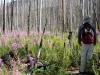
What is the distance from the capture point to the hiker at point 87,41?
9.36 meters

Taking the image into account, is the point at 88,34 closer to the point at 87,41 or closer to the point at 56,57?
the point at 87,41

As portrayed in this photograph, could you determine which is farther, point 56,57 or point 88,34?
point 56,57

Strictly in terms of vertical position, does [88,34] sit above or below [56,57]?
above

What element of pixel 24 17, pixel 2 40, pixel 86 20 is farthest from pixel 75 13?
pixel 86 20

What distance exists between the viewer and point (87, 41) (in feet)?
31.1

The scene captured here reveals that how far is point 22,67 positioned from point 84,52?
3.13 meters

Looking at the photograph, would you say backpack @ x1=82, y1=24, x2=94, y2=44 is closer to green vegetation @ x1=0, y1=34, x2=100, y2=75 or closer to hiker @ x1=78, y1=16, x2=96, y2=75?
hiker @ x1=78, y1=16, x2=96, y2=75

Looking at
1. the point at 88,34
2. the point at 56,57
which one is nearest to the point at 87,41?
the point at 88,34

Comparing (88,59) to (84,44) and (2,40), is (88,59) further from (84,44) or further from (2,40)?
(2,40)

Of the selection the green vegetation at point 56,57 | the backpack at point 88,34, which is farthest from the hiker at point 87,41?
the green vegetation at point 56,57

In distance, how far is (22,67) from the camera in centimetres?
687

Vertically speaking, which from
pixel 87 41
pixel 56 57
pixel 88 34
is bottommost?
pixel 56 57

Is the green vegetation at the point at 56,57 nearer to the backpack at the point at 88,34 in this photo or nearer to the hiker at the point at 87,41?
the hiker at the point at 87,41

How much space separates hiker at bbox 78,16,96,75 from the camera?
936 centimetres
